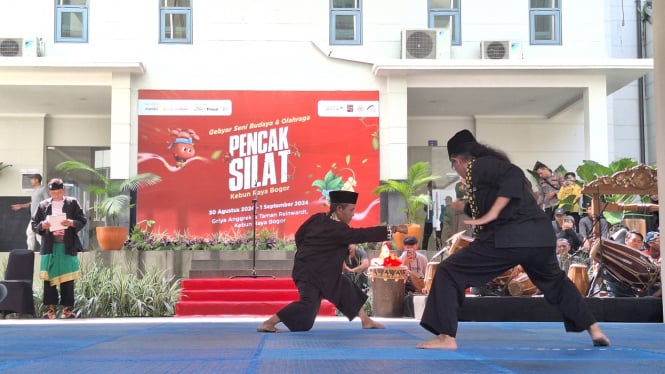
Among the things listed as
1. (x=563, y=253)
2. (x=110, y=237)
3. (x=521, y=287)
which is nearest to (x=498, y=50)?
(x=563, y=253)

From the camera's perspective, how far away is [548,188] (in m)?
17.0

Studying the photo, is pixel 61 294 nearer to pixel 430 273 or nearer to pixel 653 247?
pixel 430 273

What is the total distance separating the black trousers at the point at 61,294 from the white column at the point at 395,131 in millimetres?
8407

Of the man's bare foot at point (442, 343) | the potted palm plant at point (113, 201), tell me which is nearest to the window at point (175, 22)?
the potted palm plant at point (113, 201)

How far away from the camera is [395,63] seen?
18828mm

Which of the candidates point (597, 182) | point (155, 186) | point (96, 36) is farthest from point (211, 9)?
point (597, 182)

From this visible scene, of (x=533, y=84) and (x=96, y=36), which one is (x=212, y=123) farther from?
(x=533, y=84)

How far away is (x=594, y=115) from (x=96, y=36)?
10.7m

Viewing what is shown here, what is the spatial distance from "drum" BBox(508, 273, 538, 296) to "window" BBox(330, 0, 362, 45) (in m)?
9.81

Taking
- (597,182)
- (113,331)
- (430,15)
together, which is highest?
(430,15)

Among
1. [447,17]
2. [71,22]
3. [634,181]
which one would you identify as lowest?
[634,181]

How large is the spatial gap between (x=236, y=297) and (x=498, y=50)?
28.5 feet

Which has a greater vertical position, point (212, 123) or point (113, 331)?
point (212, 123)

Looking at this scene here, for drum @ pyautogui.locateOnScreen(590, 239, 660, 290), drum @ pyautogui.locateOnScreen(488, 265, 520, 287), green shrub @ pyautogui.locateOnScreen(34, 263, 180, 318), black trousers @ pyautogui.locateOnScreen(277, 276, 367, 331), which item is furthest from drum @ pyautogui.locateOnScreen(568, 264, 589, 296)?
green shrub @ pyautogui.locateOnScreen(34, 263, 180, 318)
